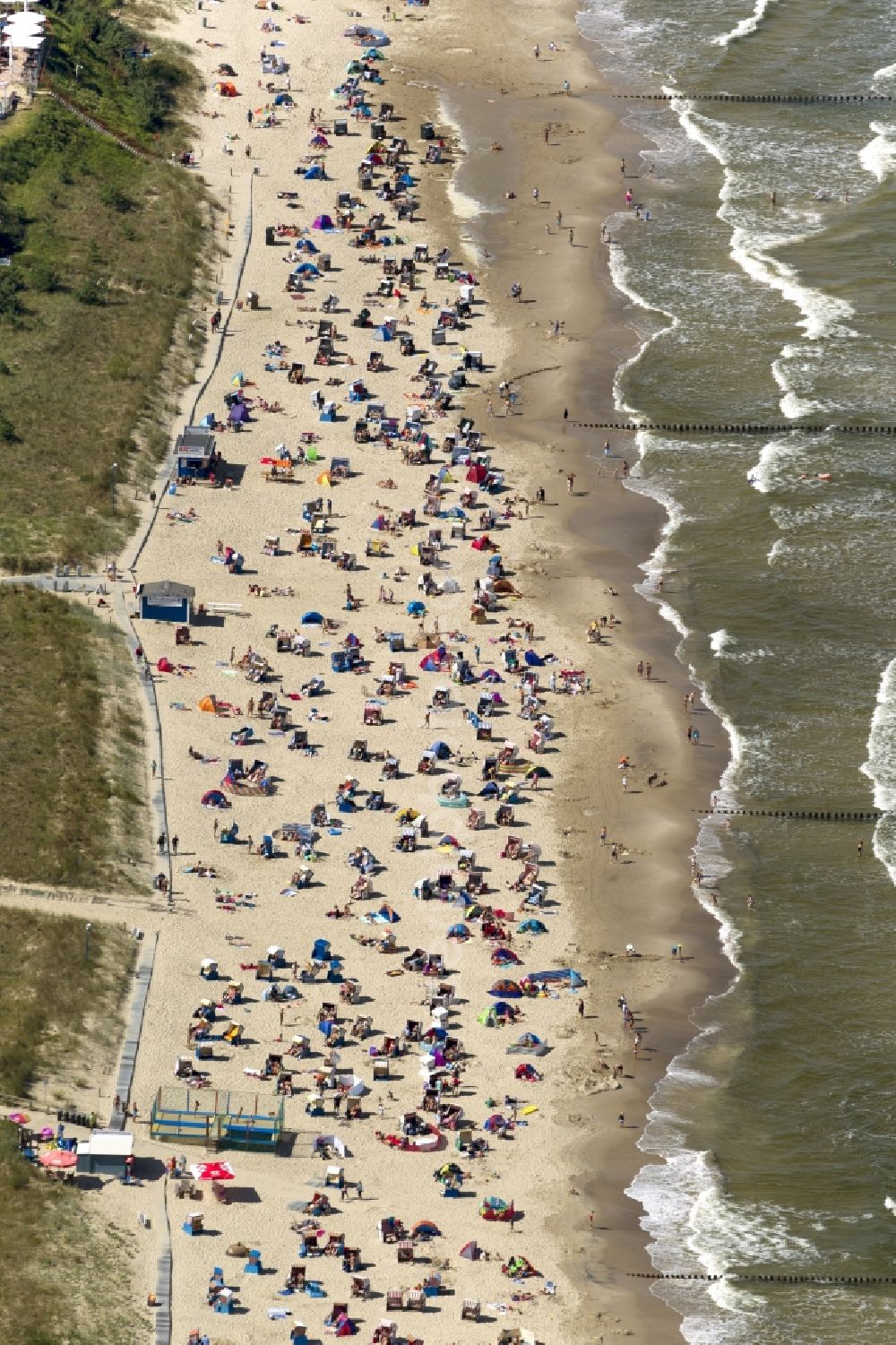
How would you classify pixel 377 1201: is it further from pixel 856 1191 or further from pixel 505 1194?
pixel 856 1191

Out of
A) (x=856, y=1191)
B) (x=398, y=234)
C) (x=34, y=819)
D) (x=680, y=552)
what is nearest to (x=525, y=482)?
(x=680, y=552)

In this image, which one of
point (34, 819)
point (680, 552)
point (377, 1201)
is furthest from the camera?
point (680, 552)

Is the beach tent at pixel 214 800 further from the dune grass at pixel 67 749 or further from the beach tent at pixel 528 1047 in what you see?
the beach tent at pixel 528 1047

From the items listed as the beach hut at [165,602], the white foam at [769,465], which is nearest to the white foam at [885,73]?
the white foam at [769,465]

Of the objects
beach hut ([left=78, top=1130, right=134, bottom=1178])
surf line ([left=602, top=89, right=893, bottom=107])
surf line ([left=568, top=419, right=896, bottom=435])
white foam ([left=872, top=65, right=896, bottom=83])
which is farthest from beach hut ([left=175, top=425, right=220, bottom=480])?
white foam ([left=872, top=65, right=896, bottom=83])

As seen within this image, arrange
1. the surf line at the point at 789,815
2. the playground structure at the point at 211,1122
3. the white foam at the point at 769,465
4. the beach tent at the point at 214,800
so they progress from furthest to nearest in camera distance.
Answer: the white foam at the point at 769,465
the surf line at the point at 789,815
the beach tent at the point at 214,800
the playground structure at the point at 211,1122

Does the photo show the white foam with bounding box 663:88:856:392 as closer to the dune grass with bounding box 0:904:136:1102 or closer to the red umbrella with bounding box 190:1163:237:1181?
the dune grass with bounding box 0:904:136:1102
